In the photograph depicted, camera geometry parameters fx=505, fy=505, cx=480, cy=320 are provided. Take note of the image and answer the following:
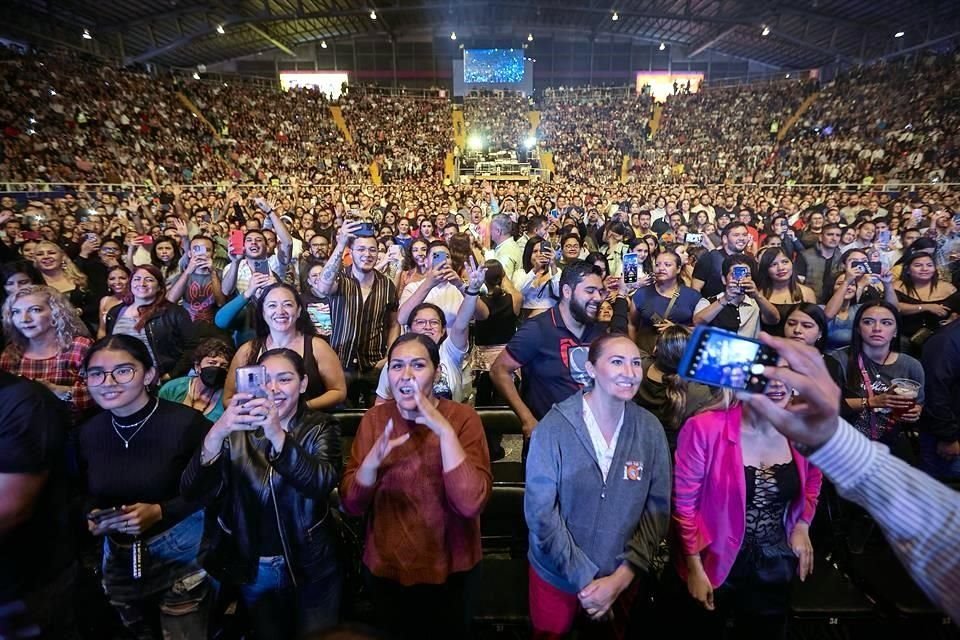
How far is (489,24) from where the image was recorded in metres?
33.5

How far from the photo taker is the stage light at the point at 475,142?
31.6 metres

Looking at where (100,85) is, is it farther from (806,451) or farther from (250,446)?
(806,451)

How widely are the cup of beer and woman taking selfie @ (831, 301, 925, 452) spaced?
0.7 inches

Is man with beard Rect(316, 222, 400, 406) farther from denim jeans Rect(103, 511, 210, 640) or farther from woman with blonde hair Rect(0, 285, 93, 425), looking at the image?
denim jeans Rect(103, 511, 210, 640)

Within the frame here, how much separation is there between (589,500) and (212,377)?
2.14 metres

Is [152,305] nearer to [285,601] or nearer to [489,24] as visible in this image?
[285,601]

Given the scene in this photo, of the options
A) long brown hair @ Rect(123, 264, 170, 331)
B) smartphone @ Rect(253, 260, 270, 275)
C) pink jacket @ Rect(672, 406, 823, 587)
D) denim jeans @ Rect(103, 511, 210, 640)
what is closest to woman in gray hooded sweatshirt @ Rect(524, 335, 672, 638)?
pink jacket @ Rect(672, 406, 823, 587)

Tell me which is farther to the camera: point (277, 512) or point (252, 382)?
point (277, 512)

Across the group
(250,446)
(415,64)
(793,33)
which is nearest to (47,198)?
(250,446)

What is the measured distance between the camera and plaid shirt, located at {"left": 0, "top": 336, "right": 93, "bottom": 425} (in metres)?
2.91

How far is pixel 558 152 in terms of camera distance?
2991cm

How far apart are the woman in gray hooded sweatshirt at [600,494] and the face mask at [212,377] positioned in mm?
1884

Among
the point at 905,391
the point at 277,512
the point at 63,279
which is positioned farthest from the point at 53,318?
the point at 905,391

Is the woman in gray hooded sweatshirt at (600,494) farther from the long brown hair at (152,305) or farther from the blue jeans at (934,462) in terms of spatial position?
the long brown hair at (152,305)
